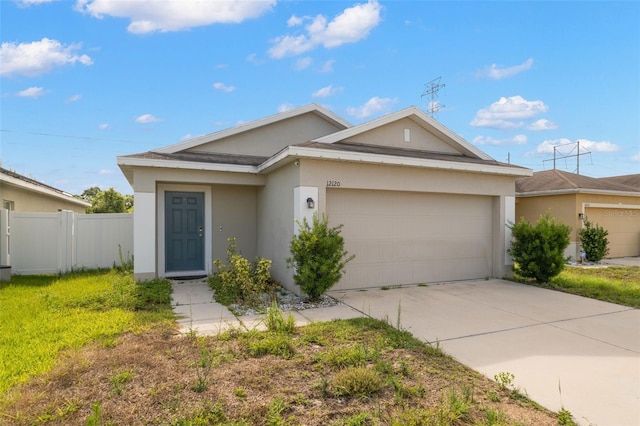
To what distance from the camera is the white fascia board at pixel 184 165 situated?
801 centimetres

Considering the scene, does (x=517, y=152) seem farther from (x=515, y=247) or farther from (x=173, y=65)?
(x=173, y=65)

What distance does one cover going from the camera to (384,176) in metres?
8.09

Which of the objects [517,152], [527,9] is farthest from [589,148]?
[527,9]

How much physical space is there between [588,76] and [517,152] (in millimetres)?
21558

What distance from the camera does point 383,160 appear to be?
7730 millimetres

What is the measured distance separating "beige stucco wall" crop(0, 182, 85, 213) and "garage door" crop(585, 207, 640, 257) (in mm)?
20769

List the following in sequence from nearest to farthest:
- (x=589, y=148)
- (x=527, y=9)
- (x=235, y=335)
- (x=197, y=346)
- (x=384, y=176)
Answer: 1. (x=197, y=346)
2. (x=235, y=335)
3. (x=384, y=176)
4. (x=527, y=9)
5. (x=589, y=148)

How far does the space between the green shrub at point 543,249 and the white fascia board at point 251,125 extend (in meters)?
6.18

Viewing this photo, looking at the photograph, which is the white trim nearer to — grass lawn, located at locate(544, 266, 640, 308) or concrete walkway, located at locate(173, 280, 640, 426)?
concrete walkway, located at locate(173, 280, 640, 426)

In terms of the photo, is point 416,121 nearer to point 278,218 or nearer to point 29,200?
point 278,218

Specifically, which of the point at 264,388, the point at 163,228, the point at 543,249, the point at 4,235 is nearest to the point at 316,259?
the point at 264,388

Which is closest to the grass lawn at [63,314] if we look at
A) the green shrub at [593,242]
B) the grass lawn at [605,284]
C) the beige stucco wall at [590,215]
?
the grass lawn at [605,284]

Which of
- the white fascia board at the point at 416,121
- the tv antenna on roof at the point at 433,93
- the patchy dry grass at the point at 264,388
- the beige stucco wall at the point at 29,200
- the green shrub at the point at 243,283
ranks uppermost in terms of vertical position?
the tv antenna on roof at the point at 433,93

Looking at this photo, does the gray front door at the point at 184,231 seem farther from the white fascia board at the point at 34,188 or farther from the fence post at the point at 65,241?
the white fascia board at the point at 34,188
